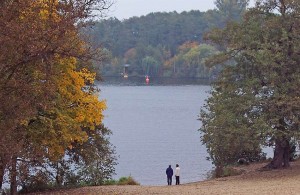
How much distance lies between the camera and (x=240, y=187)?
90.4ft

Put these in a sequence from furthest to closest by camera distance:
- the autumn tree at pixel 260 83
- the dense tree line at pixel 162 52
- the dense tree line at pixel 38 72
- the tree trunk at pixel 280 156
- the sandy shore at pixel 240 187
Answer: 1. the dense tree line at pixel 162 52
2. the tree trunk at pixel 280 156
3. the autumn tree at pixel 260 83
4. the sandy shore at pixel 240 187
5. the dense tree line at pixel 38 72

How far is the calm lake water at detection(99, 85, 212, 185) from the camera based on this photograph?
172 ft

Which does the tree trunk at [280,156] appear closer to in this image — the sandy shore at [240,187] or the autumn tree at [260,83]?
the autumn tree at [260,83]

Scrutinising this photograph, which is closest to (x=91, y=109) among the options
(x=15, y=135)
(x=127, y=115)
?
(x=15, y=135)

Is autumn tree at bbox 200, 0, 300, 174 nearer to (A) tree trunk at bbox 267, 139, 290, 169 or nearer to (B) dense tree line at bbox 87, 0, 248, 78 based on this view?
(A) tree trunk at bbox 267, 139, 290, 169

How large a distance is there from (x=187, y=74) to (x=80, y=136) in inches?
5866

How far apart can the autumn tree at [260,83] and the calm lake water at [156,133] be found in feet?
22.0

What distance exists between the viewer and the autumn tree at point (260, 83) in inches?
1277

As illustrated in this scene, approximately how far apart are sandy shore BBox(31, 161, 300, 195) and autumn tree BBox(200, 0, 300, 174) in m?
1.63

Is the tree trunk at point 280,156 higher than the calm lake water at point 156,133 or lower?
higher

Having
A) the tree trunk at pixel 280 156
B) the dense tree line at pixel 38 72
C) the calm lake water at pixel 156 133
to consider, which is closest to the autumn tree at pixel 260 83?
the tree trunk at pixel 280 156

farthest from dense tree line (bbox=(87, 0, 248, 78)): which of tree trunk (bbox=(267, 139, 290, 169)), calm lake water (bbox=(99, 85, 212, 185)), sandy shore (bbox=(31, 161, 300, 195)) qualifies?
sandy shore (bbox=(31, 161, 300, 195))

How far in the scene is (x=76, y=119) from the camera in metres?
27.3

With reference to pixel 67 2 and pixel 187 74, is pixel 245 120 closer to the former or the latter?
pixel 67 2
